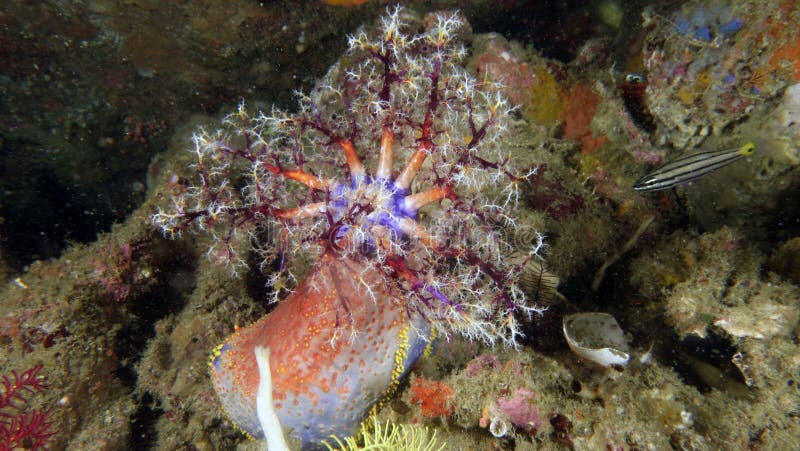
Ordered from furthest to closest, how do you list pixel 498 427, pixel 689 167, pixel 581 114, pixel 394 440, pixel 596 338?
pixel 581 114 < pixel 689 167 < pixel 596 338 < pixel 394 440 < pixel 498 427

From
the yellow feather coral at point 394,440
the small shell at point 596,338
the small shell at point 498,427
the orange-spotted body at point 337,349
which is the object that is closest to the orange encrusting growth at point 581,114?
the small shell at point 596,338

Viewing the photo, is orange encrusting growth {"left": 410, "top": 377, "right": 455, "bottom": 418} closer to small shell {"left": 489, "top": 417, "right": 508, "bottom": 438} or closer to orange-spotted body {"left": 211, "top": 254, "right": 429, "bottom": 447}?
orange-spotted body {"left": 211, "top": 254, "right": 429, "bottom": 447}

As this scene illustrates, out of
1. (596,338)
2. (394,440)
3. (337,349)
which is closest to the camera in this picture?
(337,349)

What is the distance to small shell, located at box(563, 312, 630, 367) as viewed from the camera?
2.62 m

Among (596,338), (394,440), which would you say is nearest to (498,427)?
(394,440)

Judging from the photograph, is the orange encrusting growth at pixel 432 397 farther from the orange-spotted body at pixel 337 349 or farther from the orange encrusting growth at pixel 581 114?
the orange encrusting growth at pixel 581 114

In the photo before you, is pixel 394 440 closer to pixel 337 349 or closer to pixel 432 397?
pixel 432 397

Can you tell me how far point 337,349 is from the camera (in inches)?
106

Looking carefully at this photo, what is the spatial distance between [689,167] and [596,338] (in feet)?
5.74

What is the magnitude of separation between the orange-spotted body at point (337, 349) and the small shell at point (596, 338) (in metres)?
1.21

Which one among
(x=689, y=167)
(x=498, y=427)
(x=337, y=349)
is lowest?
(x=498, y=427)

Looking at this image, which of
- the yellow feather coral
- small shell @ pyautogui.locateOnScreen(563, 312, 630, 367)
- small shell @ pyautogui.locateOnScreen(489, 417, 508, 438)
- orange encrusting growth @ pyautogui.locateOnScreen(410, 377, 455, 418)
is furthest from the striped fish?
the yellow feather coral

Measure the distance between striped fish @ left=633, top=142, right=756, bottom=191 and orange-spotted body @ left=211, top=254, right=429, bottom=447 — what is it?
2.49 m

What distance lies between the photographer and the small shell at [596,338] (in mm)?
2623
